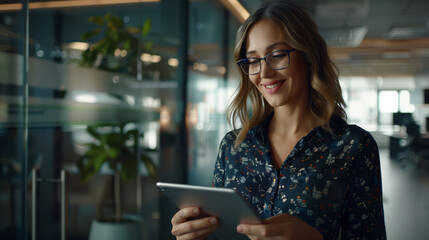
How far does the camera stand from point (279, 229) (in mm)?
1033

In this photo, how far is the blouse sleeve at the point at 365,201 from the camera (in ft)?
4.08

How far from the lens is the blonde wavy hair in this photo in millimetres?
1339

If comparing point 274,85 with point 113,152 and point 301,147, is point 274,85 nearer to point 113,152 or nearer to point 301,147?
point 301,147

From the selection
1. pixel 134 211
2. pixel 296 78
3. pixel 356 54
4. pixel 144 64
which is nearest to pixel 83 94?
pixel 144 64

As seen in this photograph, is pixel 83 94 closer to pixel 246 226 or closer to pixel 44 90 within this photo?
pixel 44 90

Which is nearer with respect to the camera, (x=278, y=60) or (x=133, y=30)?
(x=278, y=60)

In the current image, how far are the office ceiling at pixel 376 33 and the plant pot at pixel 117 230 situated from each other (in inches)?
111

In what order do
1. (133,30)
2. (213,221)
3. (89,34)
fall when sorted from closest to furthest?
(213,221) → (89,34) → (133,30)

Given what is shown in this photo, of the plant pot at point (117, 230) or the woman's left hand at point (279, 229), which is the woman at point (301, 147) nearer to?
the woman's left hand at point (279, 229)

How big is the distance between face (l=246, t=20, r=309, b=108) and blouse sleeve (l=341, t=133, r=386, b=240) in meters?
0.31

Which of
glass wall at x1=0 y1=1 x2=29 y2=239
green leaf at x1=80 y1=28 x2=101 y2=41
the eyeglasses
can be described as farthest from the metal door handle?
the eyeglasses

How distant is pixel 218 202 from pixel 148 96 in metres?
2.70

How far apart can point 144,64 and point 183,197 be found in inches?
102

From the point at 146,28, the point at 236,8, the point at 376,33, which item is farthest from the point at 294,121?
the point at 236,8
